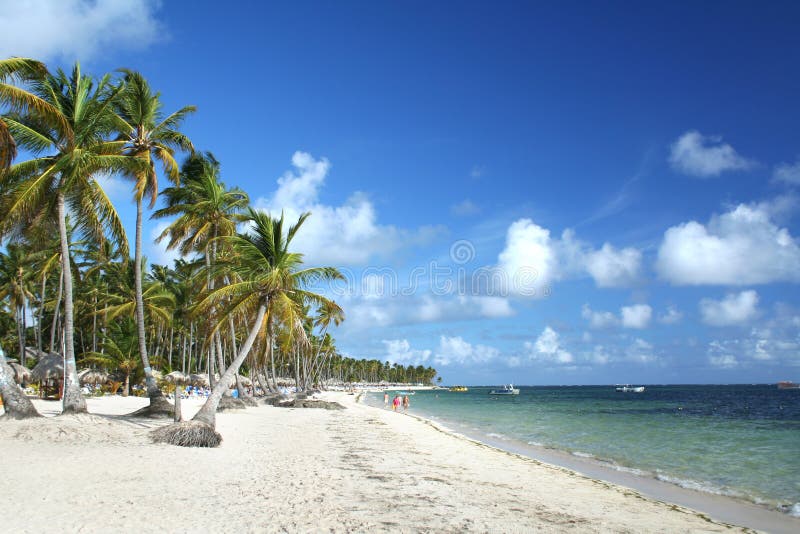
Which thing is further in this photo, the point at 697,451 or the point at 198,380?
the point at 198,380

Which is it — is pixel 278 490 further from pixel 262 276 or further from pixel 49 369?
pixel 49 369

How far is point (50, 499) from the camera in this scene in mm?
7168

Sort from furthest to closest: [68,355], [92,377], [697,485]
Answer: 1. [92,377]
2. [68,355]
3. [697,485]

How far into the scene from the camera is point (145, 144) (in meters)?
17.6

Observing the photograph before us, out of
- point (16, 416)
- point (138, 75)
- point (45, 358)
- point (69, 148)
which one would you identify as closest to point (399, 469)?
point (16, 416)

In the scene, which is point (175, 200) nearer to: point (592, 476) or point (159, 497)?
point (159, 497)

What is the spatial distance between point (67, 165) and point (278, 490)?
1049 cm

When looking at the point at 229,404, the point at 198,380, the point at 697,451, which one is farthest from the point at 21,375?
the point at 697,451

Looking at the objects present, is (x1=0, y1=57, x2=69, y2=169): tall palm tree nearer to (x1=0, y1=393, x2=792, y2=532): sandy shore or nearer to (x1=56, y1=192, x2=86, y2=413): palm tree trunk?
(x1=56, y1=192, x2=86, y2=413): palm tree trunk

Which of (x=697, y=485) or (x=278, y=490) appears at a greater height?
(x=278, y=490)

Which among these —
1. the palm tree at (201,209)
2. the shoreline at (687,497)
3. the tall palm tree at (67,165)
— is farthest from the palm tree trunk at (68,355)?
the shoreline at (687,497)

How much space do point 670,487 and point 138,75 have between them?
19585mm

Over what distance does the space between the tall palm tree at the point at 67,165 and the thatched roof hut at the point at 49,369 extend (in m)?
14.1

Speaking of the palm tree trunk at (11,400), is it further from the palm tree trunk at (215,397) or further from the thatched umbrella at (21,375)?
the thatched umbrella at (21,375)
